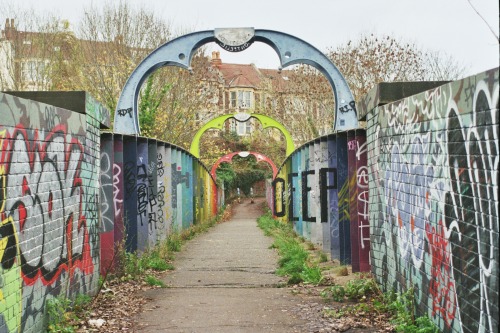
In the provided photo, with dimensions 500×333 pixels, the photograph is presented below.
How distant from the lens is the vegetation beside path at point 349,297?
6770 mm

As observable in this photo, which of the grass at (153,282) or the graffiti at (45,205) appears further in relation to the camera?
the grass at (153,282)

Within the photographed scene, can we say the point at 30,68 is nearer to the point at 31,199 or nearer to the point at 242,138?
the point at 31,199

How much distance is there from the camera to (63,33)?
31.7 metres

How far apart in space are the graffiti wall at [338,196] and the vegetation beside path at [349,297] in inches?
14.9

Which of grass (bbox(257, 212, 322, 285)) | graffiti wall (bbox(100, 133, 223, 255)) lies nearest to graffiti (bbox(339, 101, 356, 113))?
grass (bbox(257, 212, 322, 285))

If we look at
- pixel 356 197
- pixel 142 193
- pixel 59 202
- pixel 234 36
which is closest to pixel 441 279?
pixel 59 202

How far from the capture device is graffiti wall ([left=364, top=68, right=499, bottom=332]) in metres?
4.58

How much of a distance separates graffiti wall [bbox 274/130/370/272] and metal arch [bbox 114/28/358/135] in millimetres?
1153

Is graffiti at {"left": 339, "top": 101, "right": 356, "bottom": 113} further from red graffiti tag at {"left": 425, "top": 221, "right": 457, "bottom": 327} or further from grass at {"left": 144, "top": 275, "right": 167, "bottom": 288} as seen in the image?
red graffiti tag at {"left": 425, "top": 221, "right": 457, "bottom": 327}

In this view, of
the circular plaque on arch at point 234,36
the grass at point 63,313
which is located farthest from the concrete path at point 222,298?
the circular plaque on arch at point 234,36

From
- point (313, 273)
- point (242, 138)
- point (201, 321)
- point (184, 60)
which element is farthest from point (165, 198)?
point (242, 138)

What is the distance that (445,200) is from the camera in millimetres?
5664

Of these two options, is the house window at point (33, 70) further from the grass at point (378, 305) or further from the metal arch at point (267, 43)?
the grass at point (378, 305)

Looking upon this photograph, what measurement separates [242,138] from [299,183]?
4329 cm
